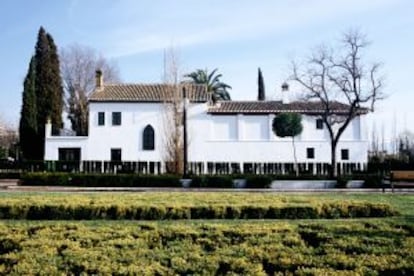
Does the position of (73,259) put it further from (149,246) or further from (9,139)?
(9,139)

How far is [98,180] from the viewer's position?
2564 cm

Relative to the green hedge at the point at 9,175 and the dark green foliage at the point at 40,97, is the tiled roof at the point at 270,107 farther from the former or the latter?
the green hedge at the point at 9,175

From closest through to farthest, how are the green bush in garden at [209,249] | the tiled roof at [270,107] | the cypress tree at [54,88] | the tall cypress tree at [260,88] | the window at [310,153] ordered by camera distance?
the green bush in garden at [209,249] < the window at [310,153] < the tiled roof at [270,107] < the cypress tree at [54,88] < the tall cypress tree at [260,88]

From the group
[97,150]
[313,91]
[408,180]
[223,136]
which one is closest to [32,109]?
[97,150]

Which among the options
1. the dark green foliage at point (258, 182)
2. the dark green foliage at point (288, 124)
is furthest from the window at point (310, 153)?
the dark green foliage at point (258, 182)

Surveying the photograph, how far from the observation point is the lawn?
20.0ft

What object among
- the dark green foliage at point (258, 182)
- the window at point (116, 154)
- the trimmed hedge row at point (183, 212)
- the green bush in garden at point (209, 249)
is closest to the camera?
the green bush in garden at point (209, 249)

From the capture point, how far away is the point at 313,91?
3438 cm

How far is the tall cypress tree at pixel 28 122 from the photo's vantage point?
40.0 meters

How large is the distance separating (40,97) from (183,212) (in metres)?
34.7

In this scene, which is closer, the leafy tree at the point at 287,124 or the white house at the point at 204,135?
the leafy tree at the point at 287,124

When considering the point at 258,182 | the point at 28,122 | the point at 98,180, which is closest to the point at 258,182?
the point at 258,182

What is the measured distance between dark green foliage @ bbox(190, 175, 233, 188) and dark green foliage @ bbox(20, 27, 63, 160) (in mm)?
19881

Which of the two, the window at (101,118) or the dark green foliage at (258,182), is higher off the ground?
the window at (101,118)
